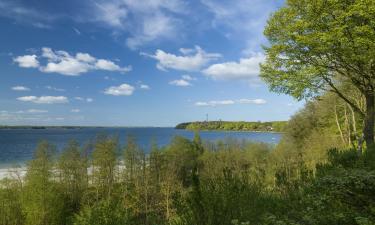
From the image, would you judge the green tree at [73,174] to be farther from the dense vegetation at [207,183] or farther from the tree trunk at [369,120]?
the tree trunk at [369,120]

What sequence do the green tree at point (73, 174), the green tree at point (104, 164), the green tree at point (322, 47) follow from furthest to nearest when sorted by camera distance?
1. the green tree at point (104, 164)
2. the green tree at point (73, 174)
3. the green tree at point (322, 47)

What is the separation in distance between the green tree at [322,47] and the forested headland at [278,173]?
4cm

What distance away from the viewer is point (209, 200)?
4.77 m

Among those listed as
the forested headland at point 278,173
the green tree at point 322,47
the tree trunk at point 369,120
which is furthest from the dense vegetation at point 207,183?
the green tree at point 322,47

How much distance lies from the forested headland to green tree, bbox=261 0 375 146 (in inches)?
1.7

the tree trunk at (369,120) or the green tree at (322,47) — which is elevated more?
the green tree at (322,47)

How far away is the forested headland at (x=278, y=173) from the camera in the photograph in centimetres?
488

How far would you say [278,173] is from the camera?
6762 millimetres

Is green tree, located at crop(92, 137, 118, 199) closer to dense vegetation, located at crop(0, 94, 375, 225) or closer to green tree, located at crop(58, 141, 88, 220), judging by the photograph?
dense vegetation, located at crop(0, 94, 375, 225)

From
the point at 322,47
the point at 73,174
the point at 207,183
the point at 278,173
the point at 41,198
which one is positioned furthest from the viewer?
the point at 73,174

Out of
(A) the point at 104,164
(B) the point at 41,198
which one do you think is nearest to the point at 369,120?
(B) the point at 41,198

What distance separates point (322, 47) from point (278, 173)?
7.48 meters

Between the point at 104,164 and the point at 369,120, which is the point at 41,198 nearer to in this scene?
the point at 104,164

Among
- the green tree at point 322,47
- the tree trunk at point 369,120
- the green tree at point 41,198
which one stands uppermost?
the green tree at point 322,47
